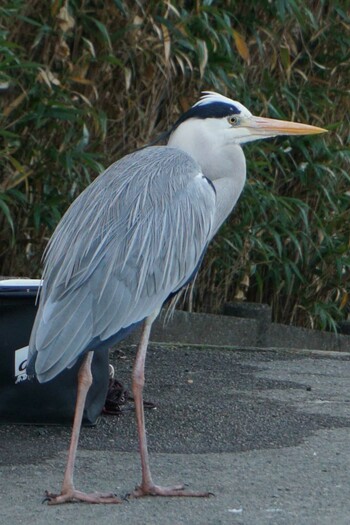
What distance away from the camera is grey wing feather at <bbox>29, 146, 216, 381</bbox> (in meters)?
4.08

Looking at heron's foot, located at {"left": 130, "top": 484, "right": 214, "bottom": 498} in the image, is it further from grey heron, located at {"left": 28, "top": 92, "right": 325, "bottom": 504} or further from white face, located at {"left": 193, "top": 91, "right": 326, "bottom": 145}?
white face, located at {"left": 193, "top": 91, "right": 326, "bottom": 145}

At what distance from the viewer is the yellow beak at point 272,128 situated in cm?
496

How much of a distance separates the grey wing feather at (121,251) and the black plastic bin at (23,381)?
52 centimetres

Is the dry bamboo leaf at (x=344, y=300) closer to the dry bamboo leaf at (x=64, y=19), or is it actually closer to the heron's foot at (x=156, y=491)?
the dry bamboo leaf at (x=64, y=19)

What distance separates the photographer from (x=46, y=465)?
440 cm

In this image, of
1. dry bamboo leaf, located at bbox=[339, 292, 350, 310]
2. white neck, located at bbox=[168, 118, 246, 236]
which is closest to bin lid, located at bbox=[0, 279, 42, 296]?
white neck, located at bbox=[168, 118, 246, 236]

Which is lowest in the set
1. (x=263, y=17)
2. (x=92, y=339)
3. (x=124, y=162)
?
(x=92, y=339)

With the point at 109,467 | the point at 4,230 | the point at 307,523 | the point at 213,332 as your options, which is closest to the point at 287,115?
the point at 213,332

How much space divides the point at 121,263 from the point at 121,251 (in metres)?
0.04

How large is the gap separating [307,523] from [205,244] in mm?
1272

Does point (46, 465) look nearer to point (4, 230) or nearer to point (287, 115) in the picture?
point (4, 230)

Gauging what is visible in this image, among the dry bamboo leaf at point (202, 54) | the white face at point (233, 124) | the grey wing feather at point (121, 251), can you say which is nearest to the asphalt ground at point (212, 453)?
the grey wing feather at point (121, 251)

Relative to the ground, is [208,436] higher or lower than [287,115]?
lower

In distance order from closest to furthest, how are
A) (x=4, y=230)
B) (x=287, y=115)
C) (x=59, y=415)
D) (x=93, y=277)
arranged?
(x=93, y=277)
(x=59, y=415)
(x=4, y=230)
(x=287, y=115)
